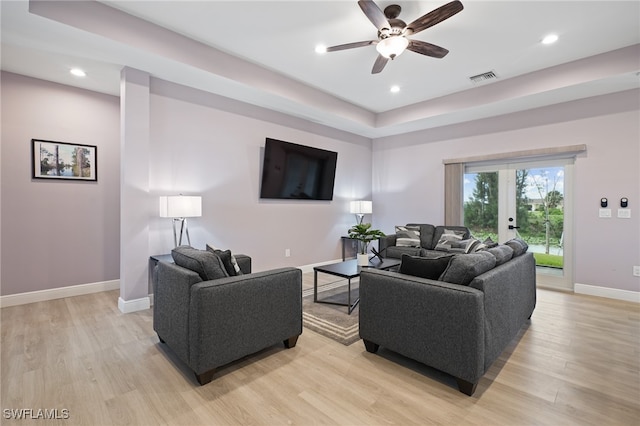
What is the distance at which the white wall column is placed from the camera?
3332mm

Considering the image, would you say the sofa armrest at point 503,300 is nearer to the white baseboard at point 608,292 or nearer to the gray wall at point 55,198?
the white baseboard at point 608,292

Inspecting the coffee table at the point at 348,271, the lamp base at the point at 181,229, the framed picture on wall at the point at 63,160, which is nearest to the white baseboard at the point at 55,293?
the lamp base at the point at 181,229

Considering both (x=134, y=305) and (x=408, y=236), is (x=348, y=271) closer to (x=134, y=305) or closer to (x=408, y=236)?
(x=408, y=236)

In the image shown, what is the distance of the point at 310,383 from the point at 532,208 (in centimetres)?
458

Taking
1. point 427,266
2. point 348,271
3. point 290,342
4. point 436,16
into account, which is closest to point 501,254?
point 427,266

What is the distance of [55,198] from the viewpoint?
12.4 ft

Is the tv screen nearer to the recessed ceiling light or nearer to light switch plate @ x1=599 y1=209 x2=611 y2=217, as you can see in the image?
the recessed ceiling light

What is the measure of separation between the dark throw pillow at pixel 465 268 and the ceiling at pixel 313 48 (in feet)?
7.62

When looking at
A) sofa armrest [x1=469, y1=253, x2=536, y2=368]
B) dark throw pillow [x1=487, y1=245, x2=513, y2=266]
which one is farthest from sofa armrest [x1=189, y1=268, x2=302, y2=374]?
dark throw pillow [x1=487, y1=245, x2=513, y2=266]

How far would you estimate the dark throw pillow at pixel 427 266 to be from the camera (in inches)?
86.5

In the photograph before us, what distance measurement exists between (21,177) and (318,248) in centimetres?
429

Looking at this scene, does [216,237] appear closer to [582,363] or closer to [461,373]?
[461,373]

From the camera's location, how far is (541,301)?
388cm

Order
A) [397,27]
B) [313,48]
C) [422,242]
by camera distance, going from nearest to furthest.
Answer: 1. [397,27]
2. [313,48]
3. [422,242]
